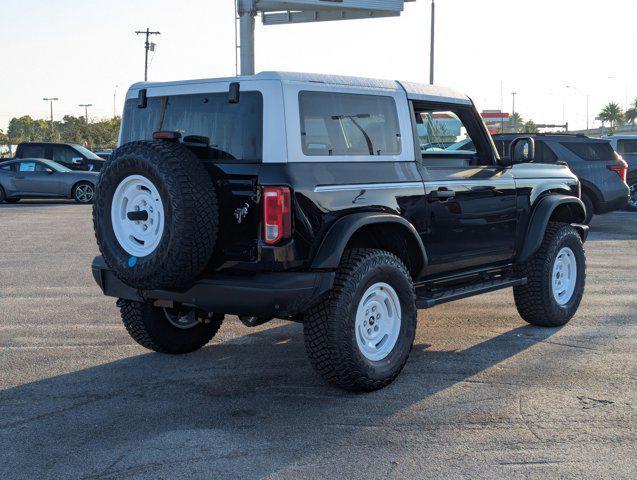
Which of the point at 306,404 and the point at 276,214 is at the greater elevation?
the point at 276,214

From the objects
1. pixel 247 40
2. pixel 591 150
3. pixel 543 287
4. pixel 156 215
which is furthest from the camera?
pixel 247 40

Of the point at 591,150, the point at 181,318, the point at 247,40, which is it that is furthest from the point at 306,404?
the point at 247,40

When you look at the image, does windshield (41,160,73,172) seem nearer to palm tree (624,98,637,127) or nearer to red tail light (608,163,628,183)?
red tail light (608,163,628,183)

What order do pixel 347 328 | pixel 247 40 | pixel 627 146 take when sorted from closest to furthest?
pixel 347 328
pixel 627 146
pixel 247 40

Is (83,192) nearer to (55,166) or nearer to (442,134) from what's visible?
(55,166)

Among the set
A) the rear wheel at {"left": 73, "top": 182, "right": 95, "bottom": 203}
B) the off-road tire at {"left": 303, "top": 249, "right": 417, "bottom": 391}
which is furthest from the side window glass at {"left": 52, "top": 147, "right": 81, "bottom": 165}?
the off-road tire at {"left": 303, "top": 249, "right": 417, "bottom": 391}

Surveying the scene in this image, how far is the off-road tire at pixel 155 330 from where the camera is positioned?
589 centimetres

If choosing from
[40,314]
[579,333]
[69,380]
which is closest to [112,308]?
[40,314]

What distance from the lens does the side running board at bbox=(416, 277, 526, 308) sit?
5.71 meters

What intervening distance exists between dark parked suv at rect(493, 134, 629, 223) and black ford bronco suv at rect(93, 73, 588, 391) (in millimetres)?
8766

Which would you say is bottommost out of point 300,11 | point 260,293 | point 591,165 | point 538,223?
point 260,293

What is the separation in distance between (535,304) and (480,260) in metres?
0.87

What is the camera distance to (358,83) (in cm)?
546

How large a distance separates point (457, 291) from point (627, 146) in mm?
14694
